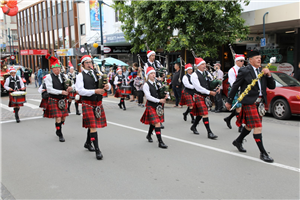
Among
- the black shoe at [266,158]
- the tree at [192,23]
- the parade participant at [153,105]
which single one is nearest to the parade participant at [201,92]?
the parade participant at [153,105]

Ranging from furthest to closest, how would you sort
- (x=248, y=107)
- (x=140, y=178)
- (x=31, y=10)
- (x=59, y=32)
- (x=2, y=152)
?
(x=31, y=10), (x=59, y=32), (x=2, y=152), (x=248, y=107), (x=140, y=178)

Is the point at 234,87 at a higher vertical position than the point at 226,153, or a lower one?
higher

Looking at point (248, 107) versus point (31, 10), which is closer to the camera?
point (248, 107)

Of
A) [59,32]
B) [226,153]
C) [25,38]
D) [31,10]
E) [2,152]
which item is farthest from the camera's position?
[25,38]

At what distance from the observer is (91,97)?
5539 millimetres

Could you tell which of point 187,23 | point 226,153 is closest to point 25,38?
point 187,23

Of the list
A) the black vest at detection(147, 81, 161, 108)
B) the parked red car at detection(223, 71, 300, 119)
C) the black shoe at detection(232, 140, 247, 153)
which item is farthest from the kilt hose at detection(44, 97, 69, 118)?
the parked red car at detection(223, 71, 300, 119)

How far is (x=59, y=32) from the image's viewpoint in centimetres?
3772

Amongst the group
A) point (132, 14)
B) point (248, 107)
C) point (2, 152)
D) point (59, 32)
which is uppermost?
point (59, 32)

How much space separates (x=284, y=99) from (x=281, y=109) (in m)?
0.34

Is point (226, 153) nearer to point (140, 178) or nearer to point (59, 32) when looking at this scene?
point (140, 178)

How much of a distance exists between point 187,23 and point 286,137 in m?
6.92

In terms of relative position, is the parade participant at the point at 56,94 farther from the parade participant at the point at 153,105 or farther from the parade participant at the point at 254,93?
the parade participant at the point at 254,93

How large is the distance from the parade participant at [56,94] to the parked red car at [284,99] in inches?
235
